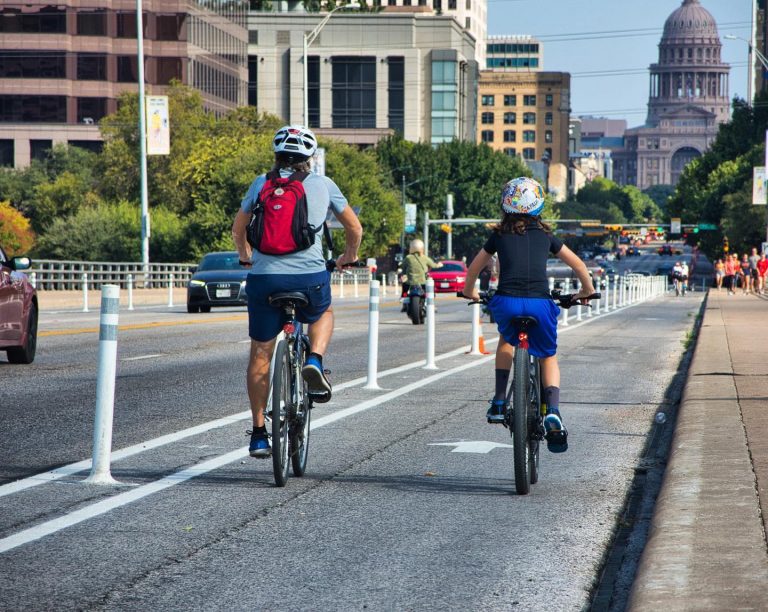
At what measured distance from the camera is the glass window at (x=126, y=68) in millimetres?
103375

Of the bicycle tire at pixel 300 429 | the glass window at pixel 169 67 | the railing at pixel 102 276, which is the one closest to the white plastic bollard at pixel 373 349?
the bicycle tire at pixel 300 429

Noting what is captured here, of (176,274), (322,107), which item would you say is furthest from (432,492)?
(322,107)

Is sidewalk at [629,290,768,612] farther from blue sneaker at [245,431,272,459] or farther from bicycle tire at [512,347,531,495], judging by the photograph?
blue sneaker at [245,431,272,459]

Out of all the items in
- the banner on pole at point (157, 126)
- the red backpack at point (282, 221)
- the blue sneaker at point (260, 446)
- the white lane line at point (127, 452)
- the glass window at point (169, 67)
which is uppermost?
the glass window at point (169, 67)

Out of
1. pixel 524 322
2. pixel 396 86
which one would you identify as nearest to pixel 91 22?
pixel 396 86

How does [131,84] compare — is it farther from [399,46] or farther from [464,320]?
[464,320]

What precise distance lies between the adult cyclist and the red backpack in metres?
0.07

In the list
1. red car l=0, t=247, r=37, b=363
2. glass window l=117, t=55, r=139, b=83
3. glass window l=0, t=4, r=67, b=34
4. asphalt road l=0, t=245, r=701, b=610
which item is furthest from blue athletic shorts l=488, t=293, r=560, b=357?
glass window l=117, t=55, r=139, b=83

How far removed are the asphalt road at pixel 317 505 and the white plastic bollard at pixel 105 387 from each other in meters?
0.16

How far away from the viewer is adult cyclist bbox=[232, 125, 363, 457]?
27.0 feet

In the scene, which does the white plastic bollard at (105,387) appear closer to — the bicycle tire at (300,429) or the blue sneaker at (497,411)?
the bicycle tire at (300,429)

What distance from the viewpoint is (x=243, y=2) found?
113 m

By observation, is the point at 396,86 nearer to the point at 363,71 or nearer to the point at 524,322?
the point at 363,71

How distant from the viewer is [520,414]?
316 inches
